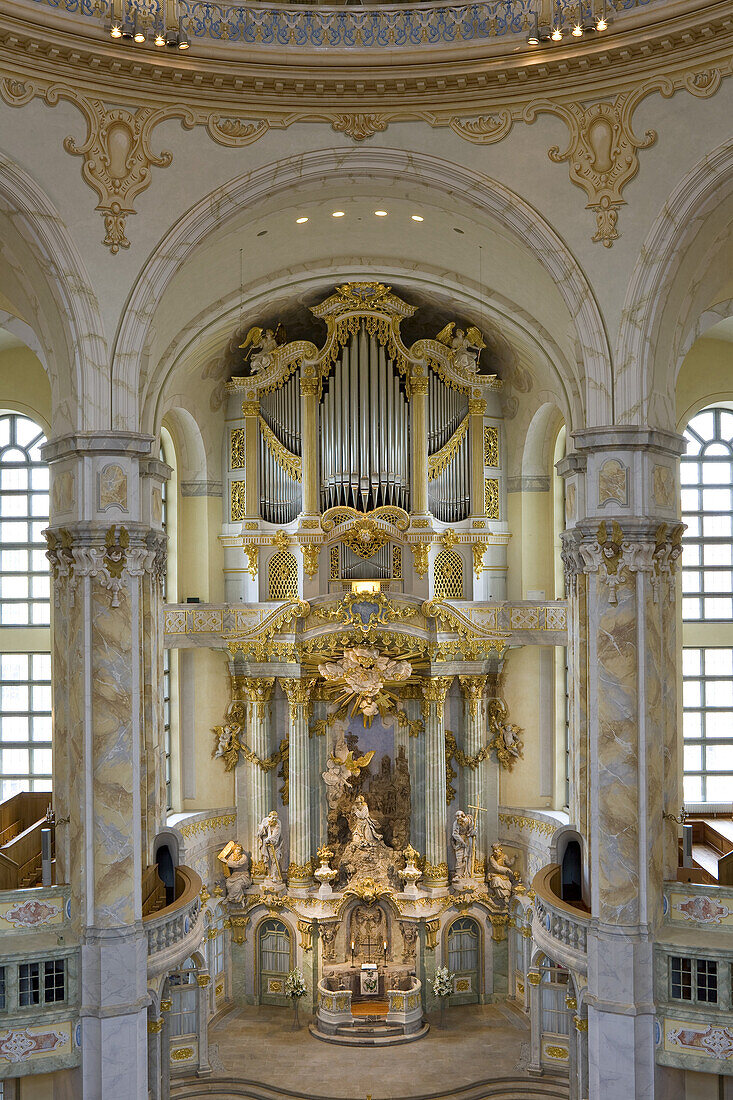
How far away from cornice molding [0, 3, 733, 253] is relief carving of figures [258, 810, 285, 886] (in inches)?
490

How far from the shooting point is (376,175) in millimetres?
16422

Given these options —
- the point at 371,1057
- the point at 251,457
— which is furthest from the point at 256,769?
the point at 251,457

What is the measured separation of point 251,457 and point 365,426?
254 cm

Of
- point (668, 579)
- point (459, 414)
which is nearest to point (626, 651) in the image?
point (668, 579)

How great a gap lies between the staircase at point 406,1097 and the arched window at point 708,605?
6160mm

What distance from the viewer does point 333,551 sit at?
78.8 ft

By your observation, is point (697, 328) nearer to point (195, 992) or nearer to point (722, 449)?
point (722, 449)

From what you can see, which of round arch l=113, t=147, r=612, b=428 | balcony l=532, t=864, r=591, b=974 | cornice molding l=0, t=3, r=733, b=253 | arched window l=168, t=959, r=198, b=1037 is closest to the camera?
cornice molding l=0, t=3, r=733, b=253

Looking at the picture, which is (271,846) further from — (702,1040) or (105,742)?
(702,1040)

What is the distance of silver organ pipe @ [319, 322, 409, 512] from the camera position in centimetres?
2359

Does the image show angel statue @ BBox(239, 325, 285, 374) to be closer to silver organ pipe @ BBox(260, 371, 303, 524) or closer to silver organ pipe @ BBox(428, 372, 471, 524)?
silver organ pipe @ BBox(260, 371, 303, 524)

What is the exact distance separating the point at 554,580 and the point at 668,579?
26.9ft

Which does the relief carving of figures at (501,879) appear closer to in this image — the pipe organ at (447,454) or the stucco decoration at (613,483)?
the pipe organ at (447,454)

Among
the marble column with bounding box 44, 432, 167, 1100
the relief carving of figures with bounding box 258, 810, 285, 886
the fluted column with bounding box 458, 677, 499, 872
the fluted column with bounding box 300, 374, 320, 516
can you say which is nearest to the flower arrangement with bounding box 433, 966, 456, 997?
the fluted column with bounding box 458, 677, 499, 872
